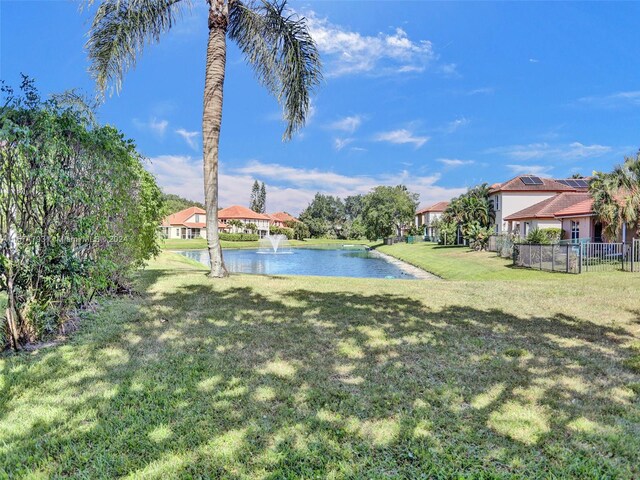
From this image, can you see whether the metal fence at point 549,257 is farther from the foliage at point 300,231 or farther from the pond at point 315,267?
the foliage at point 300,231

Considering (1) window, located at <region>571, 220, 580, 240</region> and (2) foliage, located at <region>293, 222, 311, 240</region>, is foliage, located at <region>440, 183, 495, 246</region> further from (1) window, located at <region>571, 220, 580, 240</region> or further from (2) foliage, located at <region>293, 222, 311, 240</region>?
(2) foliage, located at <region>293, 222, 311, 240</region>

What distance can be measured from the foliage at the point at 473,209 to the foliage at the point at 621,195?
1815cm

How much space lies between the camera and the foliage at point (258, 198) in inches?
4336

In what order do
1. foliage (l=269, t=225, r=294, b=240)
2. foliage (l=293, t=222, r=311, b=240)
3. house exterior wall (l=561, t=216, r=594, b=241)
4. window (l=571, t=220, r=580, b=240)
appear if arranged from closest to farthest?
house exterior wall (l=561, t=216, r=594, b=241), window (l=571, t=220, r=580, b=240), foliage (l=269, t=225, r=294, b=240), foliage (l=293, t=222, r=311, b=240)

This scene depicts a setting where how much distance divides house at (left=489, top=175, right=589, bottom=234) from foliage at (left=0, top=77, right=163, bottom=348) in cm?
3663

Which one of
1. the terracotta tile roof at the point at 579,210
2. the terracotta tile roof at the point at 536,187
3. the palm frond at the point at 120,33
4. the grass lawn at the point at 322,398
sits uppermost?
the palm frond at the point at 120,33

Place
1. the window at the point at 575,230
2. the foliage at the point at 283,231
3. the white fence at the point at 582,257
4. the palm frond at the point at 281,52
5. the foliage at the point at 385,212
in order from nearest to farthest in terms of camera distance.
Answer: the palm frond at the point at 281,52 < the white fence at the point at 582,257 < the window at the point at 575,230 < the foliage at the point at 385,212 < the foliage at the point at 283,231

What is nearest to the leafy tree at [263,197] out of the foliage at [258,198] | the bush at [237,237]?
the foliage at [258,198]

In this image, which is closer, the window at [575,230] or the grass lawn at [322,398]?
the grass lawn at [322,398]

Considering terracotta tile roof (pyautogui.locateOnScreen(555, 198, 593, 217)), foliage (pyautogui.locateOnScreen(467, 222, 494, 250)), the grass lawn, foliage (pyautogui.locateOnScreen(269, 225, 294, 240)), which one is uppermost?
terracotta tile roof (pyautogui.locateOnScreen(555, 198, 593, 217))

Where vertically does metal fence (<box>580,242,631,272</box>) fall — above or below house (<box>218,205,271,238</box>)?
below

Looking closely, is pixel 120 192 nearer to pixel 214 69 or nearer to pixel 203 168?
pixel 203 168

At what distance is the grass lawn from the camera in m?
2.38

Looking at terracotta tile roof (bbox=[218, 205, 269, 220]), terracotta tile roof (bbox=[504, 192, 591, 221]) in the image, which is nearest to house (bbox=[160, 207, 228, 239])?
terracotta tile roof (bbox=[218, 205, 269, 220])
